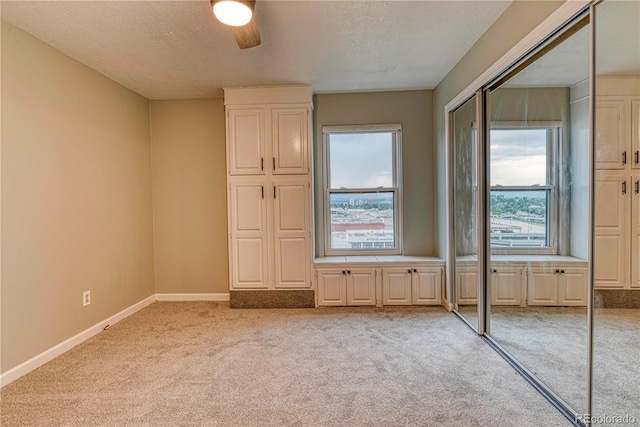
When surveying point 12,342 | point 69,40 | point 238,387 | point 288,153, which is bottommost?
point 238,387

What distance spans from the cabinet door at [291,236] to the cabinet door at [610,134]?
2562 millimetres

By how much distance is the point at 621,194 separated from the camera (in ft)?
4.67

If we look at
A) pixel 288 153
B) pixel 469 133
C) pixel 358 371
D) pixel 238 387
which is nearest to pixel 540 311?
pixel 358 371

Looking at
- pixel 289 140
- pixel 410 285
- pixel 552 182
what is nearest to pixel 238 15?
pixel 289 140

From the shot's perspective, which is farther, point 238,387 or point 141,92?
point 141,92

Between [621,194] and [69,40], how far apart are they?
153 inches

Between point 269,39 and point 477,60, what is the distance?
181cm

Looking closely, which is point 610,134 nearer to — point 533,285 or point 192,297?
point 533,285

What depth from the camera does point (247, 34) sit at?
1.92 m

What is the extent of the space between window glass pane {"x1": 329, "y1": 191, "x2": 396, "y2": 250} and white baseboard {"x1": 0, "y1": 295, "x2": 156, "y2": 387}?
2547 millimetres

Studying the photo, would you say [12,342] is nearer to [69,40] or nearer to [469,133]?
[69,40]

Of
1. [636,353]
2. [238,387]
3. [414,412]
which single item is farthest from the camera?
[238,387]

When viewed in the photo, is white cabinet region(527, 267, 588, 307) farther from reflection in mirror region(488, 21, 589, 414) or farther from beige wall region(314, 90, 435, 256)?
beige wall region(314, 90, 435, 256)

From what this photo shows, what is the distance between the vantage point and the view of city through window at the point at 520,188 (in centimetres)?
204
